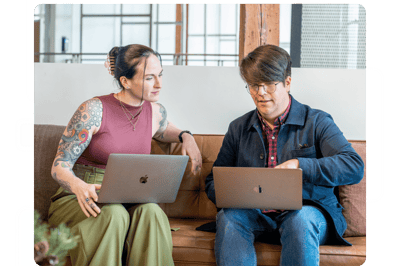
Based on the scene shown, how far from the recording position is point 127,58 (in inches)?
69.3

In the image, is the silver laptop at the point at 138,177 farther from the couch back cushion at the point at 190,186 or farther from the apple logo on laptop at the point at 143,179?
the couch back cushion at the point at 190,186

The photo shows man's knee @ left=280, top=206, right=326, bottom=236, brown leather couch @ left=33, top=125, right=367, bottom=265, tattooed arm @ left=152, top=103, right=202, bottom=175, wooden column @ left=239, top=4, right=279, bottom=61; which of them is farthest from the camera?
tattooed arm @ left=152, top=103, right=202, bottom=175

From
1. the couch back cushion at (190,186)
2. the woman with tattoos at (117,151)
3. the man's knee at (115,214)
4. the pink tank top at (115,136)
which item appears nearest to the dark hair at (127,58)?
the woman with tattoos at (117,151)

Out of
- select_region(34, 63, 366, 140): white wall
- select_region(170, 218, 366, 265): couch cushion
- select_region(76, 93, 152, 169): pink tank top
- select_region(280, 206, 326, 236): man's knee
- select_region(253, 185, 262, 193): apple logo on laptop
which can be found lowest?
select_region(170, 218, 366, 265): couch cushion

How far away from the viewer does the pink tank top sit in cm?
175

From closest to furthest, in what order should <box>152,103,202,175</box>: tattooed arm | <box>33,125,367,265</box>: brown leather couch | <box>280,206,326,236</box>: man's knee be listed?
1. <box>280,206,326,236</box>: man's knee
2. <box>33,125,367,265</box>: brown leather couch
3. <box>152,103,202,175</box>: tattooed arm

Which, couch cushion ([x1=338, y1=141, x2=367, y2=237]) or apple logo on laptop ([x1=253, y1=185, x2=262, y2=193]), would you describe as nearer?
apple logo on laptop ([x1=253, y1=185, x2=262, y2=193])

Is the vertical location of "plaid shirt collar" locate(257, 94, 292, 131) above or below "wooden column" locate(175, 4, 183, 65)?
below

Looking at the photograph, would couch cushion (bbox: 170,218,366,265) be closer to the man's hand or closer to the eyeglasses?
the man's hand

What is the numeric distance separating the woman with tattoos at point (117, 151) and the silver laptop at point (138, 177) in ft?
0.14

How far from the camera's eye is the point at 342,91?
178 cm

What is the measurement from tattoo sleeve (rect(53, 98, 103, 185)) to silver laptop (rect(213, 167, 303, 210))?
61 cm

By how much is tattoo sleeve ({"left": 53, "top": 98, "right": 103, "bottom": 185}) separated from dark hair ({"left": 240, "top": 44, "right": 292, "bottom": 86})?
0.72 m

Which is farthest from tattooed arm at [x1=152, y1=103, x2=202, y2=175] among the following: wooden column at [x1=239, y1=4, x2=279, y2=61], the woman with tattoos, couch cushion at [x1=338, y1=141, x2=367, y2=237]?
couch cushion at [x1=338, y1=141, x2=367, y2=237]
